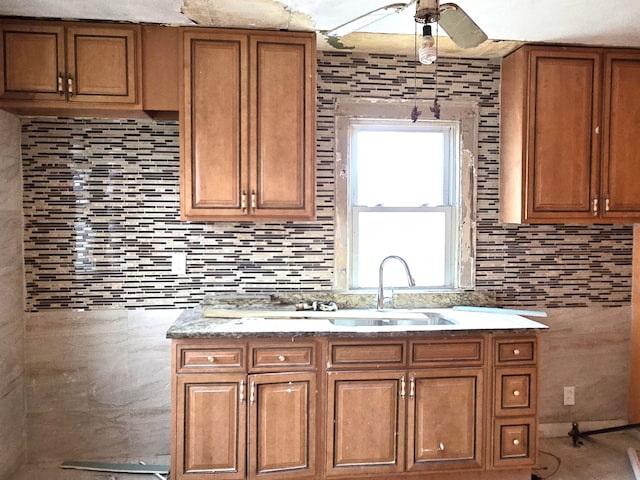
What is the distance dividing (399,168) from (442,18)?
1.39 meters

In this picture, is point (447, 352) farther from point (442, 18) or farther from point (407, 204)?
point (442, 18)

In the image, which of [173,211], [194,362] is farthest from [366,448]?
[173,211]

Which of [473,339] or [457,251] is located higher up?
[457,251]

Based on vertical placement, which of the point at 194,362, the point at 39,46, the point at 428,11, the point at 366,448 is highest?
the point at 39,46

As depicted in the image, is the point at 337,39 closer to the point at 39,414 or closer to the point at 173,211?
the point at 173,211

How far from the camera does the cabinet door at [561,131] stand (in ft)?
8.41

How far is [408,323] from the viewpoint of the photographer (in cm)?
261

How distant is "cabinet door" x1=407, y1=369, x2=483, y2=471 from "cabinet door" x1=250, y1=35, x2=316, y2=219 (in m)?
1.12

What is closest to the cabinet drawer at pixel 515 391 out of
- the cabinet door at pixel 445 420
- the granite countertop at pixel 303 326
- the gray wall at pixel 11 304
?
the cabinet door at pixel 445 420

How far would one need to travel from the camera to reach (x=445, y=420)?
2309 mm

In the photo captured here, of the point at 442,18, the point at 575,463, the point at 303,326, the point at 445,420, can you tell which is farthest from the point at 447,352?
the point at 442,18

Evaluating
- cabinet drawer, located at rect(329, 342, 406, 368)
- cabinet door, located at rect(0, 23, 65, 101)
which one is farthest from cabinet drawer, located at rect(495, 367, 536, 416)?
cabinet door, located at rect(0, 23, 65, 101)

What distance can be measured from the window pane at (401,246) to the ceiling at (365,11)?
3.40ft

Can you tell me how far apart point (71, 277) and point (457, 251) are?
2.30 metres
